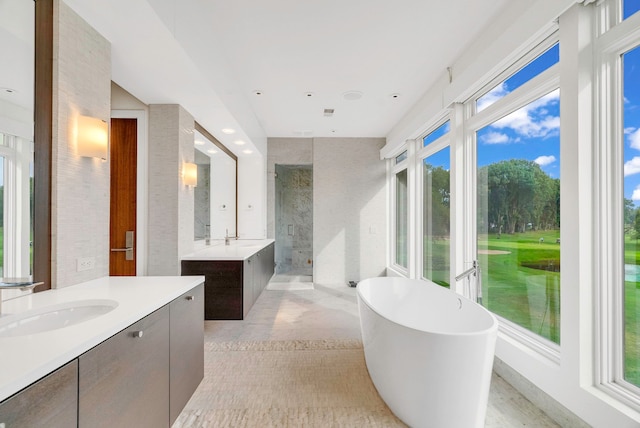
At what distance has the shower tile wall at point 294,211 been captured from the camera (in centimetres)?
606

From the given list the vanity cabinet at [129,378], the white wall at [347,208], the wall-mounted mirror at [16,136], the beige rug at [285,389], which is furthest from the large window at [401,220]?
the wall-mounted mirror at [16,136]

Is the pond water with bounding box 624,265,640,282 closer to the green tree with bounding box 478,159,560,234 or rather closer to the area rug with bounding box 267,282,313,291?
the green tree with bounding box 478,159,560,234

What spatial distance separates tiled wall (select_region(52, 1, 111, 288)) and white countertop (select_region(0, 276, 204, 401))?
198 mm

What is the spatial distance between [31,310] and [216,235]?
3262 mm

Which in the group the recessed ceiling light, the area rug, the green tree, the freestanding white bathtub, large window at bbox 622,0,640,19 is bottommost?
the area rug

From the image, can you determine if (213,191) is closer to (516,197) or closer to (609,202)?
(516,197)

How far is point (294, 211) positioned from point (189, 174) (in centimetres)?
295

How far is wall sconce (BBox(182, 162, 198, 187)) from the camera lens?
129 inches

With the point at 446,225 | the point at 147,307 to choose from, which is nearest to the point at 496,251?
the point at 446,225

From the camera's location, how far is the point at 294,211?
6.11 m

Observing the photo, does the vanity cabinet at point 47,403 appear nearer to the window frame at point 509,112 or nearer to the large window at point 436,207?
the window frame at point 509,112

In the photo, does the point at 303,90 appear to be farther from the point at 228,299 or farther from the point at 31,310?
the point at 31,310

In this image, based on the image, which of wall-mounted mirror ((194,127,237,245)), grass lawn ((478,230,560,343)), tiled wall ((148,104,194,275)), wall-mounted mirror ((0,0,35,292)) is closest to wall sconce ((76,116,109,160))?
wall-mounted mirror ((0,0,35,292))

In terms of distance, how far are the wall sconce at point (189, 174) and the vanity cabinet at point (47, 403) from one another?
102 inches
